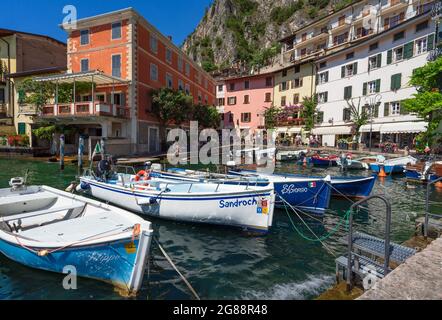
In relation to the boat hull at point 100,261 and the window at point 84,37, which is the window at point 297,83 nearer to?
the window at point 84,37

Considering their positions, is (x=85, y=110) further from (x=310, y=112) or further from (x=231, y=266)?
(x=310, y=112)

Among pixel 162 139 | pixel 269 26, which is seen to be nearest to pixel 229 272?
pixel 162 139

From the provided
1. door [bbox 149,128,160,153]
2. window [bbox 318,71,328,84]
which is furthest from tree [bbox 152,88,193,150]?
window [bbox 318,71,328,84]

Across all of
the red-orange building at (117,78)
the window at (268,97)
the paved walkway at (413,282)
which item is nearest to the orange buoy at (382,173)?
the paved walkway at (413,282)

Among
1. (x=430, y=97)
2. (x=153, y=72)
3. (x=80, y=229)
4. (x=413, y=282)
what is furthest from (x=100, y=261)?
(x=153, y=72)

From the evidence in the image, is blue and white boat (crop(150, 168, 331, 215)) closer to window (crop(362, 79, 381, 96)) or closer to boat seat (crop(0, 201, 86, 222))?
boat seat (crop(0, 201, 86, 222))

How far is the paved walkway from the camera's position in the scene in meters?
3.56

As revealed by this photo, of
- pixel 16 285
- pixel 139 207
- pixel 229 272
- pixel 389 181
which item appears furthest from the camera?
pixel 389 181

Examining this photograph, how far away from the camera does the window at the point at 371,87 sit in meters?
34.6

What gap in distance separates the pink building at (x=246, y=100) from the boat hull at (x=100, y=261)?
4816 cm

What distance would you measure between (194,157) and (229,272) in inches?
1000

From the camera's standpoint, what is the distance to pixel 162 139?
114 feet

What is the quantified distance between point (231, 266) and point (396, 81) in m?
34.8
